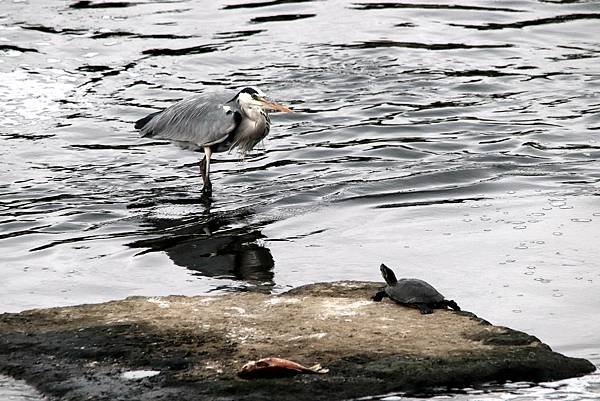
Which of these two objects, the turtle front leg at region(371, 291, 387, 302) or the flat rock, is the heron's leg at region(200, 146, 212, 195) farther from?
the turtle front leg at region(371, 291, 387, 302)

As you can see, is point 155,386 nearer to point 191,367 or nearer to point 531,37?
point 191,367

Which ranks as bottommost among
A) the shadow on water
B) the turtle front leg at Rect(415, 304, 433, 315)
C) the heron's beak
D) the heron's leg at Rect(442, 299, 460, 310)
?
the shadow on water


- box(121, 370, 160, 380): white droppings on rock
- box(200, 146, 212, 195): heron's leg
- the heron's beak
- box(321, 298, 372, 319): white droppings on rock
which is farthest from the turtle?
box(200, 146, 212, 195): heron's leg

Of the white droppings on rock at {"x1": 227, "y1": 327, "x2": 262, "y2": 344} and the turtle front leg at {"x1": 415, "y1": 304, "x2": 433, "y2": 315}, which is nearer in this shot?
the white droppings on rock at {"x1": 227, "y1": 327, "x2": 262, "y2": 344}

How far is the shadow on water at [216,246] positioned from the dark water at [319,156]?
0.03 m

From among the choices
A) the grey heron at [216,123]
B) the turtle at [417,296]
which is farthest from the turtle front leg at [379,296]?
the grey heron at [216,123]

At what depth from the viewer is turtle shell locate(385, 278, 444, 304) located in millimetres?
7516

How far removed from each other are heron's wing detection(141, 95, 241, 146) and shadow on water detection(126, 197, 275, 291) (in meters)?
0.82

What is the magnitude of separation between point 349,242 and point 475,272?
1.37m

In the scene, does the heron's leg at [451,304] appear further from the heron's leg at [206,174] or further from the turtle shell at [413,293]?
the heron's leg at [206,174]

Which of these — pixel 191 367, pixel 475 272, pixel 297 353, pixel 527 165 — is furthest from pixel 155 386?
pixel 527 165

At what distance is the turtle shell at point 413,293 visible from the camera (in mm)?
7516

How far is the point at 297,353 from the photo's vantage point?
669 centimetres

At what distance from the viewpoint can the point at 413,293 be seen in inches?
297
